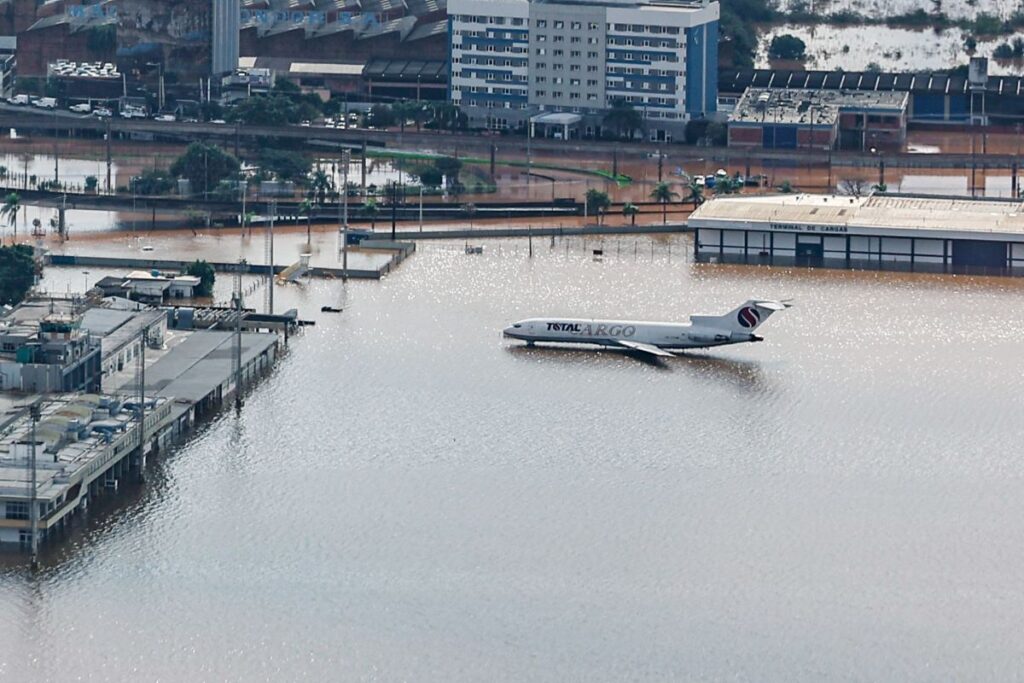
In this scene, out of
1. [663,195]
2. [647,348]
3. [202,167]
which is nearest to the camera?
[647,348]

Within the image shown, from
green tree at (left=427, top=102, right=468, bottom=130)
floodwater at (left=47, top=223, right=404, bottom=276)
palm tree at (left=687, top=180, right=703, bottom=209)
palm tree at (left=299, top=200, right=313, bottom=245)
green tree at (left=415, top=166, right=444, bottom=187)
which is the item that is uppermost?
green tree at (left=427, top=102, right=468, bottom=130)

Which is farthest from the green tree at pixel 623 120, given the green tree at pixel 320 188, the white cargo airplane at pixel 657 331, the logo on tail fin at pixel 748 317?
the logo on tail fin at pixel 748 317

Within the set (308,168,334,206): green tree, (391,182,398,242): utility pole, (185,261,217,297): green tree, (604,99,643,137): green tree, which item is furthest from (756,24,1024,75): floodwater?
(185,261,217,297): green tree

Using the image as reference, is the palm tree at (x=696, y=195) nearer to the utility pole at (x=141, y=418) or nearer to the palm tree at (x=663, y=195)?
the palm tree at (x=663, y=195)

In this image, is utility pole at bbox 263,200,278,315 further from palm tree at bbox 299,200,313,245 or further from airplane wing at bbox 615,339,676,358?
airplane wing at bbox 615,339,676,358

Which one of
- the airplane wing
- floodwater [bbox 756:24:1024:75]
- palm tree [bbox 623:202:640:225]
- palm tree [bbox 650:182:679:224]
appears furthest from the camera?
floodwater [bbox 756:24:1024:75]

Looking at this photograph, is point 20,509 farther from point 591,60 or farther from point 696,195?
point 591,60

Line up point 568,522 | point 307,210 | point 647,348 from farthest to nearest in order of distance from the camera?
point 307,210, point 647,348, point 568,522

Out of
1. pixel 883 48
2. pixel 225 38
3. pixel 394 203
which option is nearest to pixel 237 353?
pixel 394 203
